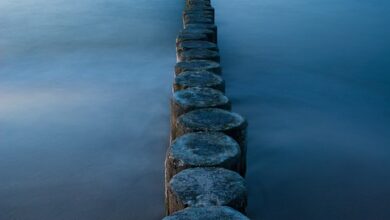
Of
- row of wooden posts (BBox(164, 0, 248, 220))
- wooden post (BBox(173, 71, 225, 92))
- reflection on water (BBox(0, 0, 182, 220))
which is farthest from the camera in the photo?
wooden post (BBox(173, 71, 225, 92))

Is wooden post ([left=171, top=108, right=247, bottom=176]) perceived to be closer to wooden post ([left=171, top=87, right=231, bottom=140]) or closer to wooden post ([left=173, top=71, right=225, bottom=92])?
wooden post ([left=171, top=87, right=231, bottom=140])

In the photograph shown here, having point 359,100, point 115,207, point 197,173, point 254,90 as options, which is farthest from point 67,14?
point 197,173

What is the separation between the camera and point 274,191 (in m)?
3.75

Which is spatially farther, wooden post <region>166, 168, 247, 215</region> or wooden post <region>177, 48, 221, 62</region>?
wooden post <region>177, 48, 221, 62</region>

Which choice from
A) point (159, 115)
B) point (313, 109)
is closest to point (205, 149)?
point (159, 115)

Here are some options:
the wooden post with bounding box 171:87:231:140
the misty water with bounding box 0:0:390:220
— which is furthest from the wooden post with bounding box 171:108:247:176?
the misty water with bounding box 0:0:390:220

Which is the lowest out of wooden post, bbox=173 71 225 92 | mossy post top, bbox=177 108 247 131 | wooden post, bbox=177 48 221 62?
mossy post top, bbox=177 108 247 131

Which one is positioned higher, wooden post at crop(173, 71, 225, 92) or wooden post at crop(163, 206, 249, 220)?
wooden post at crop(173, 71, 225, 92)

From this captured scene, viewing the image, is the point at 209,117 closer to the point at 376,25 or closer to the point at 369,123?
the point at 369,123

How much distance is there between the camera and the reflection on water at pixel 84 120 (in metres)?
3.60

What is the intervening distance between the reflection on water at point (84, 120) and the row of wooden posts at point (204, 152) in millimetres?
716

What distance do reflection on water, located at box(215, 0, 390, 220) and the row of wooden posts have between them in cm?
73

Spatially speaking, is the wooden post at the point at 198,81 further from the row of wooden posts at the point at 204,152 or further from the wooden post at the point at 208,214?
the wooden post at the point at 208,214

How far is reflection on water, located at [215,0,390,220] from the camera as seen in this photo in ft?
12.1
